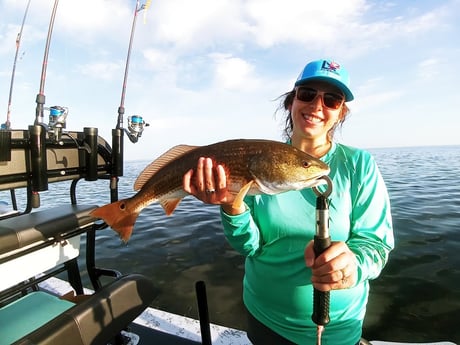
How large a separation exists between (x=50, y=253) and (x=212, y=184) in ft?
7.71

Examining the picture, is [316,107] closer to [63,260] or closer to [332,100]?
[332,100]

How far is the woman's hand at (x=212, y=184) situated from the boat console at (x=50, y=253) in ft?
5.09

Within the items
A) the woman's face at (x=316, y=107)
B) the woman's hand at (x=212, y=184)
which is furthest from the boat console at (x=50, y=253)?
the woman's face at (x=316, y=107)

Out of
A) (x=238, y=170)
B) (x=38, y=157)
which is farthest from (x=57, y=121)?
(x=238, y=170)

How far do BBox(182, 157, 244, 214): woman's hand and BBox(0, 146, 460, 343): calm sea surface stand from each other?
397 centimetres

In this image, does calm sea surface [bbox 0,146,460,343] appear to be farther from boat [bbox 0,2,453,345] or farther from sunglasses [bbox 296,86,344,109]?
sunglasses [bbox 296,86,344,109]

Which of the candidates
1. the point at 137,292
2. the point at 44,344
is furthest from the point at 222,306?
the point at 44,344

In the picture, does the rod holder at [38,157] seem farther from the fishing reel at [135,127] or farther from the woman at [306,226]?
the woman at [306,226]

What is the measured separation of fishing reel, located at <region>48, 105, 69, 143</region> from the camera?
10.7ft

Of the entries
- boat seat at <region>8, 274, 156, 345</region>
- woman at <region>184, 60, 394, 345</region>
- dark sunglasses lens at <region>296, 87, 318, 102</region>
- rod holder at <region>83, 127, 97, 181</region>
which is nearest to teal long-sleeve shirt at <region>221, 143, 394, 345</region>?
woman at <region>184, 60, 394, 345</region>

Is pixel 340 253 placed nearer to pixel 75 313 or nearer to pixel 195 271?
pixel 75 313

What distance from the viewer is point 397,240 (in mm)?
8500

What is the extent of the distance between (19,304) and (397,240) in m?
8.88

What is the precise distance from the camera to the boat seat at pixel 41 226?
2730mm
